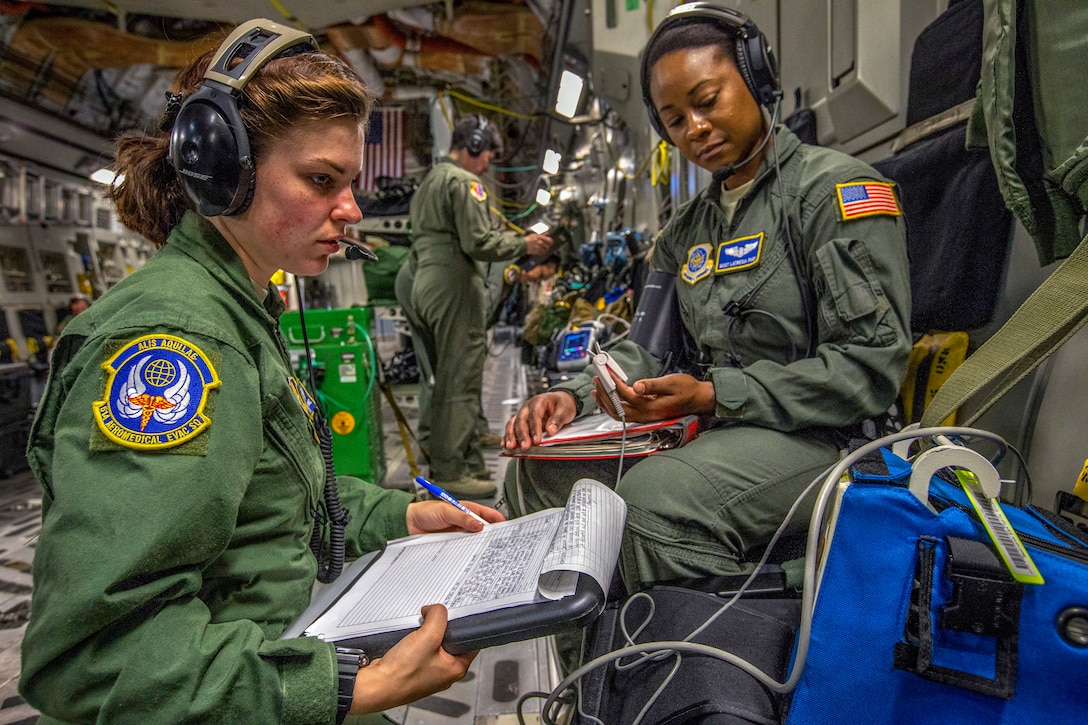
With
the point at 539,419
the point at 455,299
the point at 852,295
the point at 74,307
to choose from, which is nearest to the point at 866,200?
the point at 852,295

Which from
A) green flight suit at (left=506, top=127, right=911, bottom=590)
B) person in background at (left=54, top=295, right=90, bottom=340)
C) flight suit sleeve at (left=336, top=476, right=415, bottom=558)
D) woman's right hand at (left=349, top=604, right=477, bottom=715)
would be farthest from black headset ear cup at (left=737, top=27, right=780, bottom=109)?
person in background at (left=54, top=295, right=90, bottom=340)

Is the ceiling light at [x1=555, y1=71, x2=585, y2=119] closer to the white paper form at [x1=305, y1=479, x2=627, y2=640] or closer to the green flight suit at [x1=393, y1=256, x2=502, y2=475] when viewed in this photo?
the green flight suit at [x1=393, y1=256, x2=502, y2=475]

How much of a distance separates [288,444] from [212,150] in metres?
0.38

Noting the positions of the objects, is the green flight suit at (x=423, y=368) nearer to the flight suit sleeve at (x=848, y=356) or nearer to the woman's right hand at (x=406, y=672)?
the flight suit sleeve at (x=848, y=356)

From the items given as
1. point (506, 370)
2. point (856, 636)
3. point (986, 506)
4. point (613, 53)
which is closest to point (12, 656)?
point (856, 636)

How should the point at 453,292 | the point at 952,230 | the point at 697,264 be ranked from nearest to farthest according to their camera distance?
the point at 952,230 → the point at 697,264 → the point at 453,292

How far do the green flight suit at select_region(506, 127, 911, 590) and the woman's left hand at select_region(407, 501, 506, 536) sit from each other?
227 millimetres

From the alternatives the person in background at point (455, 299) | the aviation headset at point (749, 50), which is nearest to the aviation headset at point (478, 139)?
the person in background at point (455, 299)

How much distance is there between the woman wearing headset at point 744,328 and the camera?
95cm

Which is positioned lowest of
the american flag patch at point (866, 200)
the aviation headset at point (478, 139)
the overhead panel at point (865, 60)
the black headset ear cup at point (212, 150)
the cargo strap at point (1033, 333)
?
the cargo strap at point (1033, 333)

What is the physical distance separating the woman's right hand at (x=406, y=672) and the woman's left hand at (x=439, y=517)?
1.12 ft

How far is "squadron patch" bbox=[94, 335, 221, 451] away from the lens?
0.53 meters

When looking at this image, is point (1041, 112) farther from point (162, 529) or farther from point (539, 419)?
point (162, 529)

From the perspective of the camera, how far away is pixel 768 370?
3.47ft
